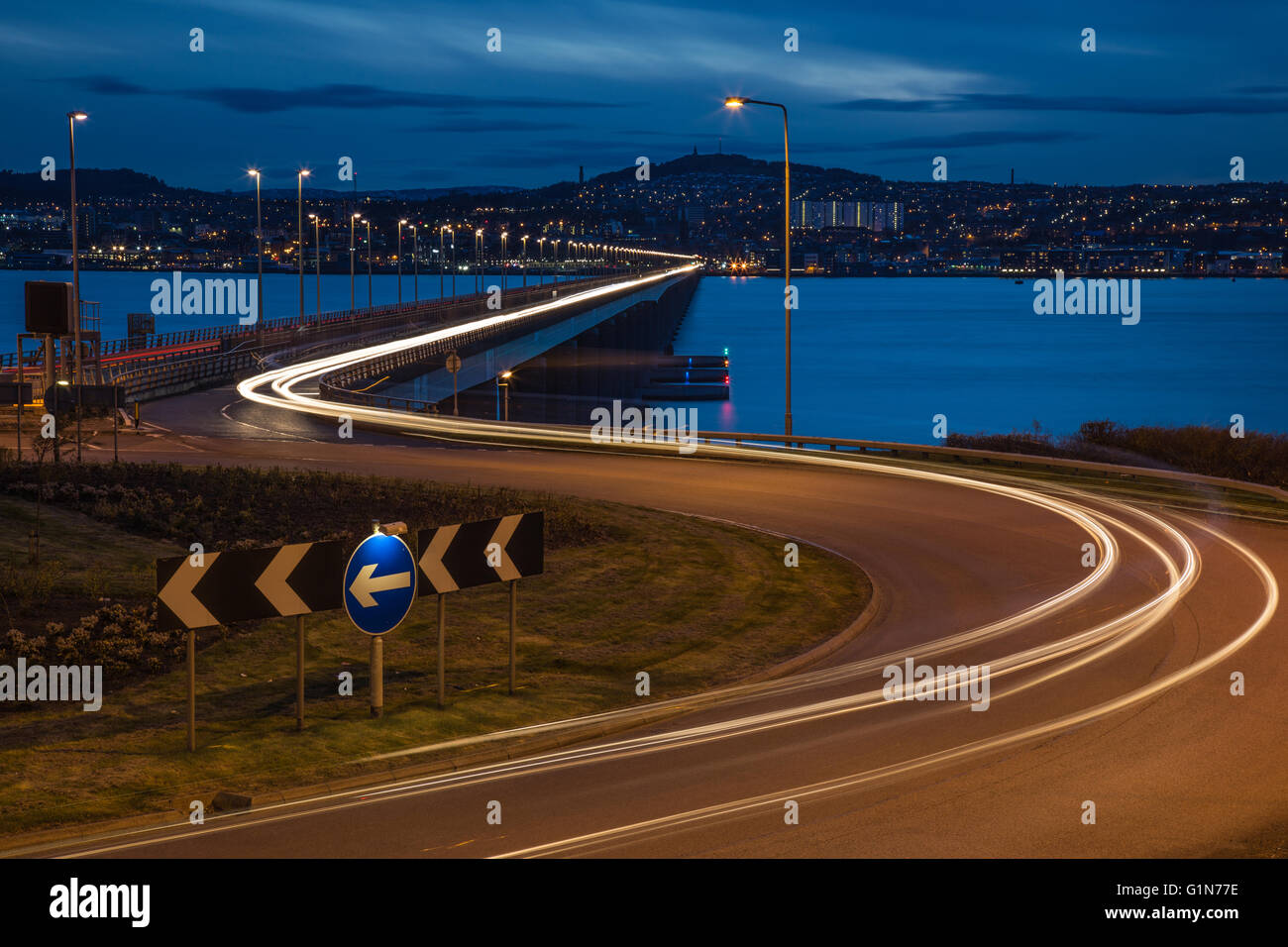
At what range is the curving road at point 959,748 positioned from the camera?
937cm

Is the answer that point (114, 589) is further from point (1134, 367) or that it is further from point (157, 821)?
point (1134, 367)

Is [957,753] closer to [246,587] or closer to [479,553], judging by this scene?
[479,553]

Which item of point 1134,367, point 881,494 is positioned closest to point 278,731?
point 881,494

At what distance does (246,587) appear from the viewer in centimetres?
1146

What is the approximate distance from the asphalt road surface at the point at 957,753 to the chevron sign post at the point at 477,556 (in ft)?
6.28

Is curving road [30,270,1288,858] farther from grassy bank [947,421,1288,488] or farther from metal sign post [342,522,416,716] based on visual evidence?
grassy bank [947,421,1288,488]

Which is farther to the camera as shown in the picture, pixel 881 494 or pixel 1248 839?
pixel 881 494

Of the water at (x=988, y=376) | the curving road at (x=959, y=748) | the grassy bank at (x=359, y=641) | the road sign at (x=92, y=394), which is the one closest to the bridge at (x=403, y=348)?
the road sign at (x=92, y=394)

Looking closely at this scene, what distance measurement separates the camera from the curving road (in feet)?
30.7

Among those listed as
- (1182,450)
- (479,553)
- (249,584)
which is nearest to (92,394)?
(479,553)

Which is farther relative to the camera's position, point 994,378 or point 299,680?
point 994,378

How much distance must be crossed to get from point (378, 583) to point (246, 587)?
117cm
